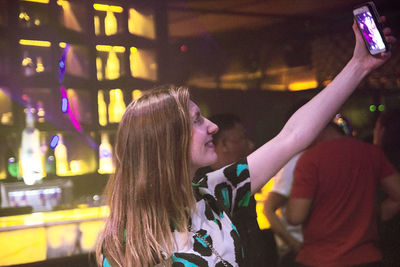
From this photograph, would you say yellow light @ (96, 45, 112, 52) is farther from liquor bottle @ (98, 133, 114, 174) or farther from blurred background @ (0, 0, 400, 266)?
liquor bottle @ (98, 133, 114, 174)

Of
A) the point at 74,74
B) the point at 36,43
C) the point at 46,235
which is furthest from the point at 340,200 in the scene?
the point at 36,43

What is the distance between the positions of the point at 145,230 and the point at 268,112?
92.8 inches

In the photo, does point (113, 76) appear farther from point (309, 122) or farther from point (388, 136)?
point (309, 122)

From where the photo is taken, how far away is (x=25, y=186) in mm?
3002

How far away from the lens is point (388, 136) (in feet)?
11.5

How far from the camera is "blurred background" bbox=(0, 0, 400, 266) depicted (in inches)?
118

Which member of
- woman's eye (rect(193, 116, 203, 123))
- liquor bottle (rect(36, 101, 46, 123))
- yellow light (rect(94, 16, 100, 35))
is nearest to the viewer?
woman's eye (rect(193, 116, 203, 123))

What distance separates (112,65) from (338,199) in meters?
1.78

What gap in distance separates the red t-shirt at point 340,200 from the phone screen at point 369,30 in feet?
2.71

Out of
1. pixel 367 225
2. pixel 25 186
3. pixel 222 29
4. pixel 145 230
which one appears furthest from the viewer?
pixel 222 29

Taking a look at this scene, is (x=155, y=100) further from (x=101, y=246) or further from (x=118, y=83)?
(x=118, y=83)

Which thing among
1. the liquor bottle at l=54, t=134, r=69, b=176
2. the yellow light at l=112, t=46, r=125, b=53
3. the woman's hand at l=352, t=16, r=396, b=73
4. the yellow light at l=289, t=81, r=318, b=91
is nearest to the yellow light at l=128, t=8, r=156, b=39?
the yellow light at l=112, t=46, r=125, b=53

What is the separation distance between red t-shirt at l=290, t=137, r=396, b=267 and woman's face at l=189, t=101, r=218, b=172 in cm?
98

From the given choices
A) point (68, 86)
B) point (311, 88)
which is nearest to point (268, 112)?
point (311, 88)
